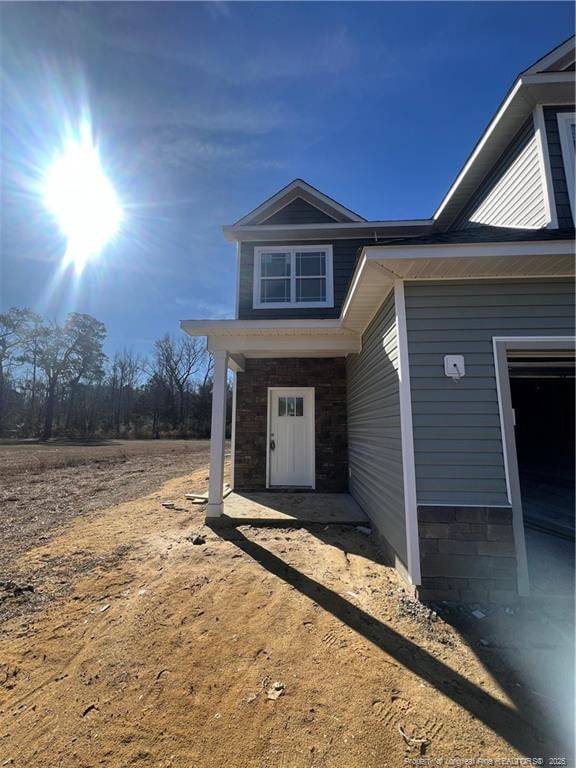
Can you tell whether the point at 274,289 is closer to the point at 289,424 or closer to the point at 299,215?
the point at 299,215

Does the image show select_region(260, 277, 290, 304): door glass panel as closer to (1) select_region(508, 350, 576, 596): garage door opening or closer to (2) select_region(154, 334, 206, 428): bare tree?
(1) select_region(508, 350, 576, 596): garage door opening

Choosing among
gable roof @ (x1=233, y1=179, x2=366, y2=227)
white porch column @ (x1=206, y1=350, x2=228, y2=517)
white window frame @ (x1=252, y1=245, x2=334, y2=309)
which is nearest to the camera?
white porch column @ (x1=206, y1=350, x2=228, y2=517)

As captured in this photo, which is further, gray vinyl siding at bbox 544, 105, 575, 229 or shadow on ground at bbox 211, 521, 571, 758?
gray vinyl siding at bbox 544, 105, 575, 229

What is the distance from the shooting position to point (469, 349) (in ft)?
10.5

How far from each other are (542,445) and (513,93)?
251 inches

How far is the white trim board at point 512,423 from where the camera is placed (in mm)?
2908

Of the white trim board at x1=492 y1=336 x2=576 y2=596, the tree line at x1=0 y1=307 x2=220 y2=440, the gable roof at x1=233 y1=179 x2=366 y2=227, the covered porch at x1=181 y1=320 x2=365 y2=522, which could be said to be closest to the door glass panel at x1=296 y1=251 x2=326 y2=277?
the gable roof at x1=233 y1=179 x2=366 y2=227

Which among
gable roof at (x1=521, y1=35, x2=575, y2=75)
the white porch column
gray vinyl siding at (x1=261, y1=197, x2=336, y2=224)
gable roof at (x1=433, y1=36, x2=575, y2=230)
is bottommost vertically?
the white porch column

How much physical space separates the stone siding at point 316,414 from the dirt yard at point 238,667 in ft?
8.99

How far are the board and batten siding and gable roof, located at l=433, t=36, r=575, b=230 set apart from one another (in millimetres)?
2446

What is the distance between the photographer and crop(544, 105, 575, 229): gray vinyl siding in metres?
3.55

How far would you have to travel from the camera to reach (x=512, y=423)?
3.05 metres

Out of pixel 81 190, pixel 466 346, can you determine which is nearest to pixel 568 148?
pixel 466 346

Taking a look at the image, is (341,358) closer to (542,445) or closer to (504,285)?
(504,285)
